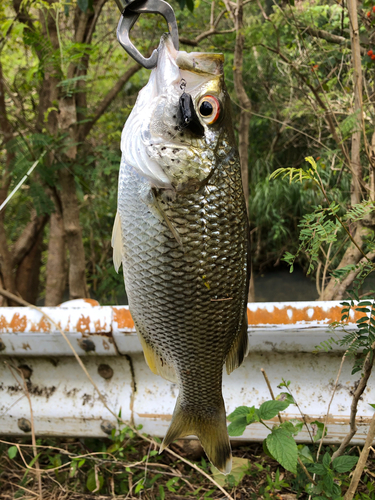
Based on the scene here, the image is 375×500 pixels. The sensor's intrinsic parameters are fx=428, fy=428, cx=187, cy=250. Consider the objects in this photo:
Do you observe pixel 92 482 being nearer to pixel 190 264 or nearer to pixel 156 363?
pixel 156 363

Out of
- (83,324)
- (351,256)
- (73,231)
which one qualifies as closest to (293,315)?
(83,324)

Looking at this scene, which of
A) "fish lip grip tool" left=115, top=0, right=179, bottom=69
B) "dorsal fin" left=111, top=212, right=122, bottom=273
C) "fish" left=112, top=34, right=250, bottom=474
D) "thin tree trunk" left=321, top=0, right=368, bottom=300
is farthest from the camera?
"thin tree trunk" left=321, top=0, right=368, bottom=300

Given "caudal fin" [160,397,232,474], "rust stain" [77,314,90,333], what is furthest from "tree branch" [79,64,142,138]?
"caudal fin" [160,397,232,474]

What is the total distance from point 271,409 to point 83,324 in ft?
2.94

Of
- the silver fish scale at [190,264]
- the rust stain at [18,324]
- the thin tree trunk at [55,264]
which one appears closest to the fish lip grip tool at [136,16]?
the silver fish scale at [190,264]

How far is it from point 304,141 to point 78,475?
6.13 m

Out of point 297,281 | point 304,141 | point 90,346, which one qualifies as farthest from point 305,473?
point 304,141

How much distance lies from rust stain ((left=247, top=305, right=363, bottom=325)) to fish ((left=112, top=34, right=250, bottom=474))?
0.65 m

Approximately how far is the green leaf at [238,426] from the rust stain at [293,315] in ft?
1.33

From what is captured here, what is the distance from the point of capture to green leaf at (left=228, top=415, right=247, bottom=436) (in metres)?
1.51

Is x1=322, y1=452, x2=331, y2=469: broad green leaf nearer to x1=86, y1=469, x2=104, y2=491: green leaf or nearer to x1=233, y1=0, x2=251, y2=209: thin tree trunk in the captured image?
x1=86, y1=469, x2=104, y2=491: green leaf

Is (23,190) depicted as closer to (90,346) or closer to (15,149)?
(15,149)

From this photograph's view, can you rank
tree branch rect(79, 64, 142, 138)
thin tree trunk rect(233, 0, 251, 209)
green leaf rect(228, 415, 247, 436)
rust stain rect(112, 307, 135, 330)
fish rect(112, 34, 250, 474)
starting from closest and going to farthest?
fish rect(112, 34, 250, 474) < green leaf rect(228, 415, 247, 436) < rust stain rect(112, 307, 135, 330) < thin tree trunk rect(233, 0, 251, 209) < tree branch rect(79, 64, 142, 138)

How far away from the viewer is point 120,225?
1176 millimetres
